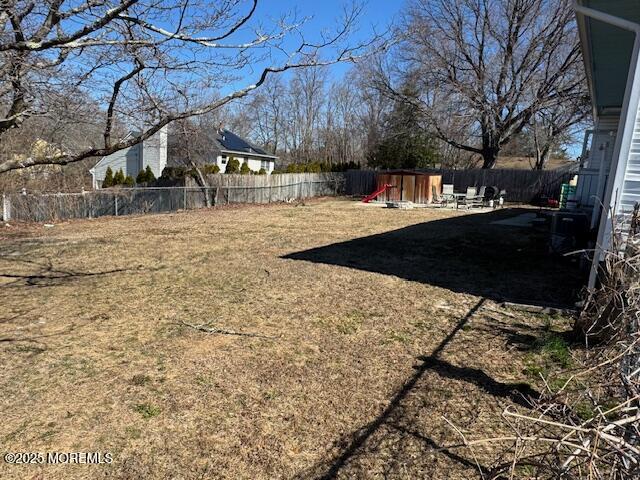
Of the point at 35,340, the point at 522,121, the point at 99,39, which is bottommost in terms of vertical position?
the point at 35,340

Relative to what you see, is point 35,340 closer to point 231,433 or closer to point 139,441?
point 139,441

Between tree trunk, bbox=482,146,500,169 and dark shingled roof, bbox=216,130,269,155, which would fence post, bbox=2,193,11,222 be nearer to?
dark shingled roof, bbox=216,130,269,155

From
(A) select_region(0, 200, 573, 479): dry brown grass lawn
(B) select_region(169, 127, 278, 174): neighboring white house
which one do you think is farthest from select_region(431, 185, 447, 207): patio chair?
(B) select_region(169, 127, 278, 174): neighboring white house

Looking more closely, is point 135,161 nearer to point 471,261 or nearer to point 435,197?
point 435,197

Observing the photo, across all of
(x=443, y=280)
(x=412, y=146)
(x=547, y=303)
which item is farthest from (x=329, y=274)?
(x=412, y=146)

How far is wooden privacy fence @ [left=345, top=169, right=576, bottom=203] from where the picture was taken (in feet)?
71.5

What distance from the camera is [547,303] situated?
5211mm

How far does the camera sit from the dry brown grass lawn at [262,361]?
8.18ft

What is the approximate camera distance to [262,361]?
365 centimetres

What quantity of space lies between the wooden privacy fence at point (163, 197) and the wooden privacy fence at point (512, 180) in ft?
15.9

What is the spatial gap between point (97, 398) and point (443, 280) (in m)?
4.83

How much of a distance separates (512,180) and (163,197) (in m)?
17.7

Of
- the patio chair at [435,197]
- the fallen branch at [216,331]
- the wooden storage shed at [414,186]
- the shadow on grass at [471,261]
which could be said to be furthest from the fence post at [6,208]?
the patio chair at [435,197]

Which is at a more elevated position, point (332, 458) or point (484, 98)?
point (484, 98)
